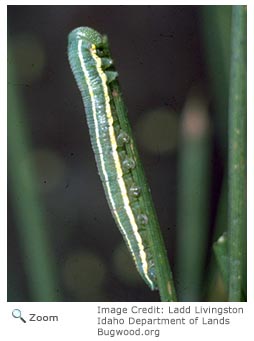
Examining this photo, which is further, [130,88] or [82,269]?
[130,88]

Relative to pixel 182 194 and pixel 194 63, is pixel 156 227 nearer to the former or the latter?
pixel 182 194

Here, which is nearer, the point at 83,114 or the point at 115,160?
the point at 115,160
